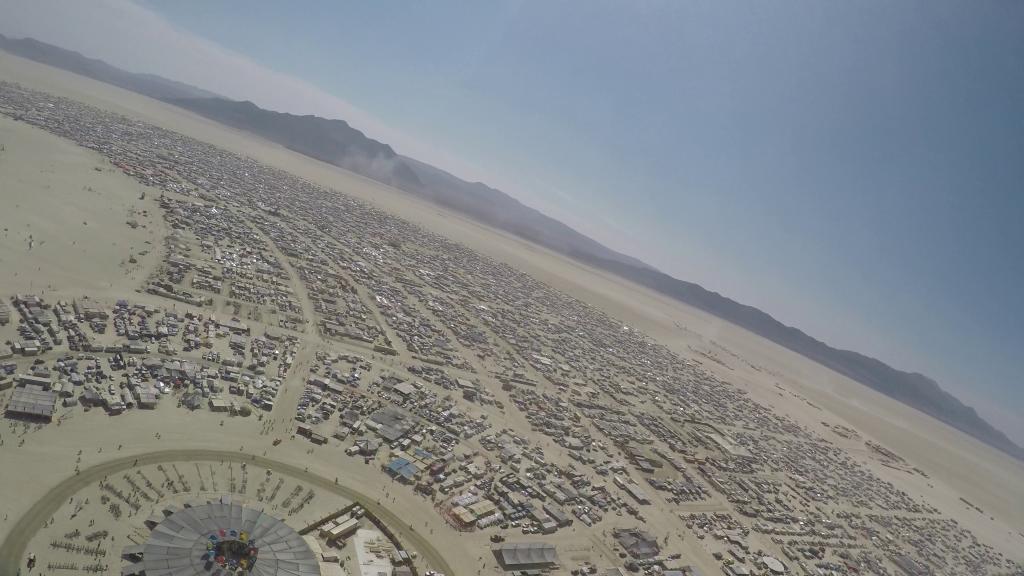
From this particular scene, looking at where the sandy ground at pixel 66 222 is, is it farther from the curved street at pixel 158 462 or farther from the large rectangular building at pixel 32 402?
the curved street at pixel 158 462

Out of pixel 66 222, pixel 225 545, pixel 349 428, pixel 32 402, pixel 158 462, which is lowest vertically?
pixel 158 462

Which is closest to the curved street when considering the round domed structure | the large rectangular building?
the round domed structure

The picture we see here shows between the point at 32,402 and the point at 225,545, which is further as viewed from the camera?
the point at 32,402

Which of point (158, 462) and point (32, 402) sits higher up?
point (32, 402)

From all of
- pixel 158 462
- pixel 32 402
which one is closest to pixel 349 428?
pixel 158 462

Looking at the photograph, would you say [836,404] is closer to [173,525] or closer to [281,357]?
[281,357]

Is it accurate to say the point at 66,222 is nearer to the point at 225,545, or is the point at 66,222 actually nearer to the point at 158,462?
the point at 158,462

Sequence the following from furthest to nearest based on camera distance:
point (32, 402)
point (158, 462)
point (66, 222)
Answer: point (66, 222) < point (32, 402) < point (158, 462)
